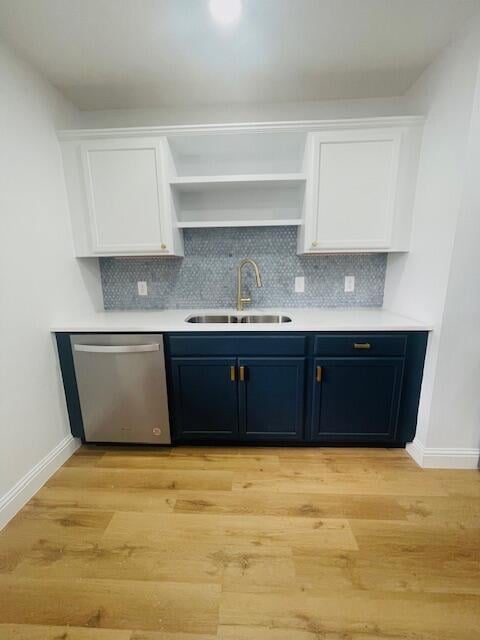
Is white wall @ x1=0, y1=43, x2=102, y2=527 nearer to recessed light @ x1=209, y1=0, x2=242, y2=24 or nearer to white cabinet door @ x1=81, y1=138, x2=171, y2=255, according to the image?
white cabinet door @ x1=81, y1=138, x2=171, y2=255

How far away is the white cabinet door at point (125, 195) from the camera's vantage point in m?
1.75

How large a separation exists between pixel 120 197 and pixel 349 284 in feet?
5.95

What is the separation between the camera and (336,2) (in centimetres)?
121

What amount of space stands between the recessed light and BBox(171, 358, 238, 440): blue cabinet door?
1.74 metres

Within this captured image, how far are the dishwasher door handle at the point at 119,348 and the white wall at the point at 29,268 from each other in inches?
8.9

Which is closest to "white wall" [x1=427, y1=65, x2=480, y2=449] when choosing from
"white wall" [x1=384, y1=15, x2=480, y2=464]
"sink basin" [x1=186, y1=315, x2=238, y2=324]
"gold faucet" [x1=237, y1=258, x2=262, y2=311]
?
"white wall" [x1=384, y1=15, x2=480, y2=464]

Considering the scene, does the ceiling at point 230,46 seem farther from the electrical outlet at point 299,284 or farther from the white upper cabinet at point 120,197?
the electrical outlet at point 299,284

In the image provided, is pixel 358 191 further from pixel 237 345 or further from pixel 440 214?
pixel 237 345

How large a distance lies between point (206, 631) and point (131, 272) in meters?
2.11

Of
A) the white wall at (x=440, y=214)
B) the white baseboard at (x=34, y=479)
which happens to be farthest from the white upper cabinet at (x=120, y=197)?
the white wall at (x=440, y=214)

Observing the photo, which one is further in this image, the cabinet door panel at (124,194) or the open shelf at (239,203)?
the open shelf at (239,203)

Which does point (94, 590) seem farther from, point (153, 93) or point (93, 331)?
point (153, 93)

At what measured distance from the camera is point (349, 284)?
7.13 feet

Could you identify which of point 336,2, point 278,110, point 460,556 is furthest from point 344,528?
point 278,110
